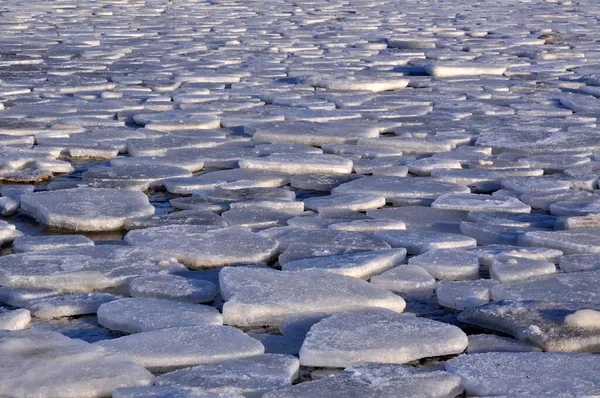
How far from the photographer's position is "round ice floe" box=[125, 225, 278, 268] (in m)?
2.51

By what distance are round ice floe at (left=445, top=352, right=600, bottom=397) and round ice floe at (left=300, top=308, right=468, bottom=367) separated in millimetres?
70

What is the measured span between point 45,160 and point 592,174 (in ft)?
5.62

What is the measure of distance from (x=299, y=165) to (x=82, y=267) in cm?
122

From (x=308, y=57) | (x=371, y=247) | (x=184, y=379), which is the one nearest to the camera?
(x=184, y=379)

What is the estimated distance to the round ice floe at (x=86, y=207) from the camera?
2814 millimetres

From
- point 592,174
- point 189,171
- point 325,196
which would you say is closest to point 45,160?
point 189,171

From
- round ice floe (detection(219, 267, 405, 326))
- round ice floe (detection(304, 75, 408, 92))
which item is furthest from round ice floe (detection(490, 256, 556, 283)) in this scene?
round ice floe (detection(304, 75, 408, 92))

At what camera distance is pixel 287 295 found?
2.18 m

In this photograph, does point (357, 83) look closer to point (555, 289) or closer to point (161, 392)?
point (555, 289)

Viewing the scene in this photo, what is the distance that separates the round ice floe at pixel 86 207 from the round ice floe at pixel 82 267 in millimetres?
258

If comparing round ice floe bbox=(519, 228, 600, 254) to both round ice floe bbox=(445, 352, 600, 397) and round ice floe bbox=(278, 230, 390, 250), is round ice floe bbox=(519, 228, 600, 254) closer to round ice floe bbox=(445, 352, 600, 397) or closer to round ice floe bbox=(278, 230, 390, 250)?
round ice floe bbox=(278, 230, 390, 250)

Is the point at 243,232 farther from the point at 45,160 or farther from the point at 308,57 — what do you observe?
the point at 308,57

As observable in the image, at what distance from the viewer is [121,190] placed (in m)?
3.13

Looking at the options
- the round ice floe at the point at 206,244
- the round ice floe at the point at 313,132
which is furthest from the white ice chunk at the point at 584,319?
the round ice floe at the point at 313,132
